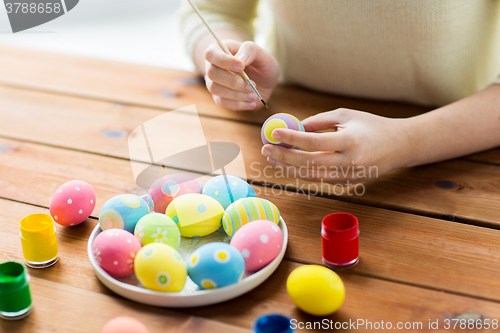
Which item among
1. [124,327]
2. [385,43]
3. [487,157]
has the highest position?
[385,43]

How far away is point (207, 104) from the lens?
129 centimetres

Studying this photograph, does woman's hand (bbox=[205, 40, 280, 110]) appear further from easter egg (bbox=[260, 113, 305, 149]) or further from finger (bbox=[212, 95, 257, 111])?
easter egg (bbox=[260, 113, 305, 149])

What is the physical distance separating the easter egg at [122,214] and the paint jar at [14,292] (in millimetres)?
158

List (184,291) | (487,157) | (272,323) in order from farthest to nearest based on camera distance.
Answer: (487,157)
(184,291)
(272,323)

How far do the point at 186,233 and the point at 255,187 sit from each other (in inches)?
8.7

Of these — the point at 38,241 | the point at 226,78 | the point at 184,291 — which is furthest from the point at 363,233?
the point at 38,241

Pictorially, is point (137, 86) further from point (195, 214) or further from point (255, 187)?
point (195, 214)

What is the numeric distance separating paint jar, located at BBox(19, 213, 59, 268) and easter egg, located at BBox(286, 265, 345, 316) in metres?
0.39

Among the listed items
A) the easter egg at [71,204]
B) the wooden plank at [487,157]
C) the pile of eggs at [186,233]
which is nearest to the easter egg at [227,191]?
the pile of eggs at [186,233]

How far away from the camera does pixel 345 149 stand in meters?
0.88

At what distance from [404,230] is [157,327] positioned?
0.45m

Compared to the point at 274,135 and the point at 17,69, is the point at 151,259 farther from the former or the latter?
the point at 17,69

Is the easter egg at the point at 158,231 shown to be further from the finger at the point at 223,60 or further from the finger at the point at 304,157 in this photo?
the finger at the point at 223,60

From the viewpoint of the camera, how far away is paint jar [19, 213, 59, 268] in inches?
29.7
